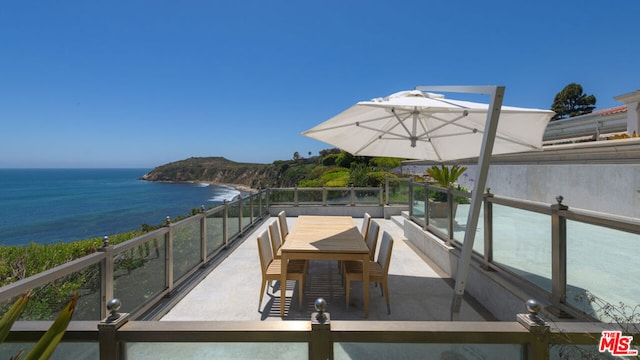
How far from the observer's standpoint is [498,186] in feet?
24.8

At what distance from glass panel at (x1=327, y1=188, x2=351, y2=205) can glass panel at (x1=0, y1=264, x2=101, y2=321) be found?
7976 mm

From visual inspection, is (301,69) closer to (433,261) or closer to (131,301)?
(433,261)

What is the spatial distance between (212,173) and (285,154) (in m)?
39.7

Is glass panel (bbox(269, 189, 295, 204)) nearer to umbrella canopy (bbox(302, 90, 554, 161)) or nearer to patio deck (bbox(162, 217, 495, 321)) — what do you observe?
patio deck (bbox(162, 217, 495, 321))

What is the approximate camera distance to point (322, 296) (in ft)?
12.1

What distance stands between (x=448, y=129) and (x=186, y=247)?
437 cm

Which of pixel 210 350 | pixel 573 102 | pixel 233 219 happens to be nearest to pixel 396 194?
pixel 233 219

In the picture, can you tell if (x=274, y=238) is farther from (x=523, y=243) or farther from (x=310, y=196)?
(x=310, y=196)

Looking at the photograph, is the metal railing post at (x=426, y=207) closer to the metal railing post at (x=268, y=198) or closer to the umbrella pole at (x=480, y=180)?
the umbrella pole at (x=480, y=180)

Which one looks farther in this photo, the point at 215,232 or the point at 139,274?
the point at 215,232

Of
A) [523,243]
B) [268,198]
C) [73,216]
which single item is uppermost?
[523,243]

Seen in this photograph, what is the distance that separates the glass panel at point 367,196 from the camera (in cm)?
998

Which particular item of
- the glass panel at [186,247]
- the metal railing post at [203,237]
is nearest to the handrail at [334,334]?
the glass panel at [186,247]

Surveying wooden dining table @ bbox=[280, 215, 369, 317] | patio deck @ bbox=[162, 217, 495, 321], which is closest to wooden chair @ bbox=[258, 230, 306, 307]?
wooden dining table @ bbox=[280, 215, 369, 317]
